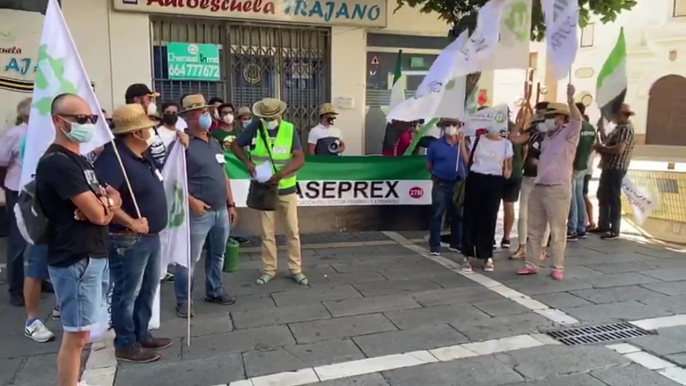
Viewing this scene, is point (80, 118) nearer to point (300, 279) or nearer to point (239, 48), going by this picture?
point (300, 279)

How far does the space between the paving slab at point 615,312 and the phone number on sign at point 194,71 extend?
6.56 m

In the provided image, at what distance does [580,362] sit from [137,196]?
10.8 ft

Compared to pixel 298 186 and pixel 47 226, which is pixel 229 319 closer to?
pixel 47 226

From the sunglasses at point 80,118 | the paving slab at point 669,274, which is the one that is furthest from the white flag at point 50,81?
the paving slab at point 669,274

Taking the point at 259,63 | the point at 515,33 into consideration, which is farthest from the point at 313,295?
the point at 259,63

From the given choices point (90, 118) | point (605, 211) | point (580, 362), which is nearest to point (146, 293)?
point (90, 118)

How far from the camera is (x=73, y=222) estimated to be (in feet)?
10.1

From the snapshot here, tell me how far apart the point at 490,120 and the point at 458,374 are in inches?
133

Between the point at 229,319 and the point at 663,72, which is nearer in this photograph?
the point at 229,319

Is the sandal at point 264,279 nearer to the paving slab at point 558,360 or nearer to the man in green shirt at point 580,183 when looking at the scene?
the paving slab at point 558,360

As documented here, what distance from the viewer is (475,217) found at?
20.3 ft

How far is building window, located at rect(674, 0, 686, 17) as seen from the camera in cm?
2239

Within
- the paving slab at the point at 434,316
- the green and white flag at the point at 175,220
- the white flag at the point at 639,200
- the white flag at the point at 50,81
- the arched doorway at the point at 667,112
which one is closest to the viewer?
the white flag at the point at 50,81

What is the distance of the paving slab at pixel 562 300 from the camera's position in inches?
203
